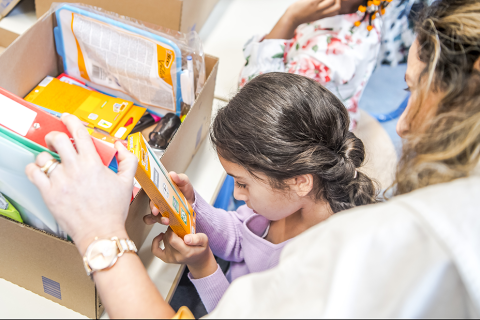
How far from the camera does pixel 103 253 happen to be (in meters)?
0.45

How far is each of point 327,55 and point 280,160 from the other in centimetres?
62

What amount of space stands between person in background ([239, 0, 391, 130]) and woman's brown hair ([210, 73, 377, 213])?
449 millimetres

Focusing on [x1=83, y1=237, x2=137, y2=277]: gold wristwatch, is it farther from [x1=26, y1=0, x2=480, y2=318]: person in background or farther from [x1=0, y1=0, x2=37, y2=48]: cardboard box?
[x1=0, y1=0, x2=37, y2=48]: cardboard box

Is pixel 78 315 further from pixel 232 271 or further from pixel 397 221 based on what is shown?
pixel 397 221

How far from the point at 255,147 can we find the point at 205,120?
0.35m

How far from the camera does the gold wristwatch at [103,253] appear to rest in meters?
0.45

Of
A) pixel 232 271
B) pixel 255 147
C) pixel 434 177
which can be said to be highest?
pixel 434 177

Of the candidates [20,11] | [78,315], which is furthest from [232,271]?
[20,11]

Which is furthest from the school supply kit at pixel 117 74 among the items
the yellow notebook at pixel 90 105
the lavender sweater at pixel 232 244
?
the lavender sweater at pixel 232 244

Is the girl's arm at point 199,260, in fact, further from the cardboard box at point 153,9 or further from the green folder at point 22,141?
the cardboard box at point 153,9

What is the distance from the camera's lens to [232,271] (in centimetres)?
95

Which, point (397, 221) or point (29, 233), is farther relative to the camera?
point (29, 233)

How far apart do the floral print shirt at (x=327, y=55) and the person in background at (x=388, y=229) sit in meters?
0.64

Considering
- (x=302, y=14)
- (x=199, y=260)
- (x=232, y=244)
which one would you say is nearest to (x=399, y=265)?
(x=199, y=260)
